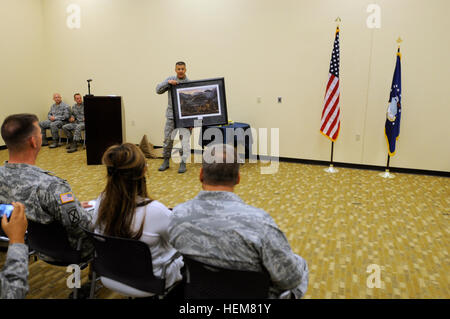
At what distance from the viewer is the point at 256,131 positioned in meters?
7.22

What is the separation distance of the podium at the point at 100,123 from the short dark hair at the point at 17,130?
4.59 metres

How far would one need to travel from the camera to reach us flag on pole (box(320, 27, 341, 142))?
608 cm

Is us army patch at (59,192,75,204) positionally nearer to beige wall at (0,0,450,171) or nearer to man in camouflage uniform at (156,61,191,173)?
man in camouflage uniform at (156,61,191,173)

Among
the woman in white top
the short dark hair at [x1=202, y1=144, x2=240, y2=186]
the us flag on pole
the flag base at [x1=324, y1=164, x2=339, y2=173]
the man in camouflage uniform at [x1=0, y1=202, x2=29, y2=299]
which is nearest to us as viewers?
the man in camouflage uniform at [x1=0, y1=202, x2=29, y2=299]

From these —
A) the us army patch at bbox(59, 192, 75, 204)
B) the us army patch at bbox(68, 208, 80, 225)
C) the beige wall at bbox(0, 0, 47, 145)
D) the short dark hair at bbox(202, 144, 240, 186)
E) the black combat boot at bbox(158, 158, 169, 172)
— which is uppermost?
the beige wall at bbox(0, 0, 47, 145)

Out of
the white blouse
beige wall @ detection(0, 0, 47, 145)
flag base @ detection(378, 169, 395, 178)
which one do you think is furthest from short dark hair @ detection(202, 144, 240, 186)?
beige wall @ detection(0, 0, 47, 145)

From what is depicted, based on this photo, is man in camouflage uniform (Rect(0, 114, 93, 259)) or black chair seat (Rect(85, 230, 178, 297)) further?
man in camouflage uniform (Rect(0, 114, 93, 259))

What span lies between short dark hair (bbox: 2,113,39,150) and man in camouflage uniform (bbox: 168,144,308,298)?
1021mm

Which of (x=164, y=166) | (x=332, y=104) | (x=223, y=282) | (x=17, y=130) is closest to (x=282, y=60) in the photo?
(x=332, y=104)

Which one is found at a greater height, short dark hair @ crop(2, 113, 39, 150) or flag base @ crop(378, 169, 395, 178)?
short dark hair @ crop(2, 113, 39, 150)

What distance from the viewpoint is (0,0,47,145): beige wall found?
802cm

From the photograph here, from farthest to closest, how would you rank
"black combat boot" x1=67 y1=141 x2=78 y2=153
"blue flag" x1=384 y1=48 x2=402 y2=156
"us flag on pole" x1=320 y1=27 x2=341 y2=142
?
"black combat boot" x1=67 y1=141 x2=78 y2=153 → "us flag on pole" x1=320 y1=27 x2=341 y2=142 → "blue flag" x1=384 y1=48 x2=402 y2=156
